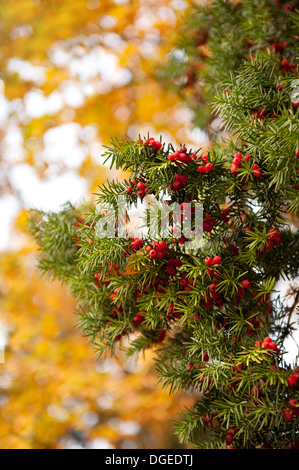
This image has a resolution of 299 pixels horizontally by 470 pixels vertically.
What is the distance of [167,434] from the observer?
4.92 feet

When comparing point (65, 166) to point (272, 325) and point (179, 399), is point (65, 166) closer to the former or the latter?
point (179, 399)

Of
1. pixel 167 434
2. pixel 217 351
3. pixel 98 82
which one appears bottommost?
pixel 217 351

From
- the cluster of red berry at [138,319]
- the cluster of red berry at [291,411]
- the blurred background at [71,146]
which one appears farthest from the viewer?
the blurred background at [71,146]

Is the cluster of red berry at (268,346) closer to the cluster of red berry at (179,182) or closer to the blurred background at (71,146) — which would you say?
the cluster of red berry at (179,182)

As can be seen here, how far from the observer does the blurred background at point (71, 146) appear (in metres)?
1.32

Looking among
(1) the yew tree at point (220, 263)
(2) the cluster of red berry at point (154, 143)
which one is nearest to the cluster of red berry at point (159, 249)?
(1) the yew tree at point (220, 263)

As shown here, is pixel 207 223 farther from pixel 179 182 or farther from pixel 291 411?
pixel 291 411

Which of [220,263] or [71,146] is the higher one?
[71,146]

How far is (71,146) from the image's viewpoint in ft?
5.01

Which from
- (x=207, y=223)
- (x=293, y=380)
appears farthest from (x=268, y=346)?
(x=207, y=223)

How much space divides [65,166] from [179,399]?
94cm

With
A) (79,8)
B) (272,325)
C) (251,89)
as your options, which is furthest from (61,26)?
(272,325)

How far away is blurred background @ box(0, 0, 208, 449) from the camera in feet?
4.32

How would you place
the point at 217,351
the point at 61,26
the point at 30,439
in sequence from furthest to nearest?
the point at 61,26 → the point at 30,439 → the point at 217,351
